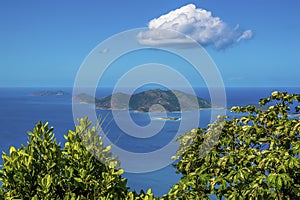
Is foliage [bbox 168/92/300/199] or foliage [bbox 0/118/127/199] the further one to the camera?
foliage [bbox 168/92/300/199]

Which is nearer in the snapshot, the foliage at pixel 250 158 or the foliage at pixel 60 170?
the foliage at pixel 60 170

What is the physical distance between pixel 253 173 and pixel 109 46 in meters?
2.27

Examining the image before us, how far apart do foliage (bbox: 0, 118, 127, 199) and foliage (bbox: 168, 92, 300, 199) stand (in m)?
0.90

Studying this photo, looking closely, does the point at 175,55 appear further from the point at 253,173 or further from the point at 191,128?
the point at 253,173

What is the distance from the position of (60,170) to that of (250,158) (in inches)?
80.2

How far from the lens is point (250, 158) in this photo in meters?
3.79

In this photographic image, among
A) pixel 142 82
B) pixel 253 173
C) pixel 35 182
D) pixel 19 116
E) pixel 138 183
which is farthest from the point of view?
pixel 19 116

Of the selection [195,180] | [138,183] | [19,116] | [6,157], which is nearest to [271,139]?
[195,180]

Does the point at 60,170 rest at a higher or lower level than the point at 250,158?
lower

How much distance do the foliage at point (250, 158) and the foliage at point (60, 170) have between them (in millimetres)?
900

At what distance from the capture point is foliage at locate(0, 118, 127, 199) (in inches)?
118

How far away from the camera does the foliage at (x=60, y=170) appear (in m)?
3.01

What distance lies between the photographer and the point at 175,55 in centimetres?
481

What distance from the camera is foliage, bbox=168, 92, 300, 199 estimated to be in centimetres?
347
